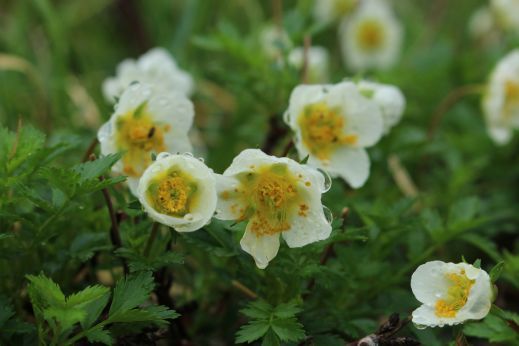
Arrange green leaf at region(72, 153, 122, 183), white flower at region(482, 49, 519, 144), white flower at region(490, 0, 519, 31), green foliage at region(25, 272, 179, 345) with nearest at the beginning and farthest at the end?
green foliage at region(25, 272, 179, 345)
green leaf at region(72, 153, 122, 183)
white flower at region(482, 49, 519, 144)
white flower at region(490, 0, 519, 31)

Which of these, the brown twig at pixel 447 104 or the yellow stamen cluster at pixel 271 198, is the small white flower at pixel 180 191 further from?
the brown twig at pixel 447 104

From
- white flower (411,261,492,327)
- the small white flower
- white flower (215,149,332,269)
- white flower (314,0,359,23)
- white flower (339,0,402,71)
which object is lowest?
white flower (339,0,402,71)

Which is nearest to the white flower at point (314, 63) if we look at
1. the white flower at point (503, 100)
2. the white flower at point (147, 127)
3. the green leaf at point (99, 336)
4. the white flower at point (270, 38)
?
the white flower at point (270, 38)

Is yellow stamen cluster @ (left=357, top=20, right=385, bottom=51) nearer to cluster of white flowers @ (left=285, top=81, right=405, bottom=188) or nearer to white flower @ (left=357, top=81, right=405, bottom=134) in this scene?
white flower @ (left=357, top=81, right=405, bottom=134)

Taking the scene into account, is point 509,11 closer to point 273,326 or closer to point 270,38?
point 270,38

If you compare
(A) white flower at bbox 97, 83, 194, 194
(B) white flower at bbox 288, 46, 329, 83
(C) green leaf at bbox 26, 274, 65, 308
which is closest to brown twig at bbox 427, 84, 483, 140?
(B) white flower at bbox 288, 46, 329, 83

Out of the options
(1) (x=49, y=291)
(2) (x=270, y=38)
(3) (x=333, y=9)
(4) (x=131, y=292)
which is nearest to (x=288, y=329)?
(4) (x=131, y=292)
